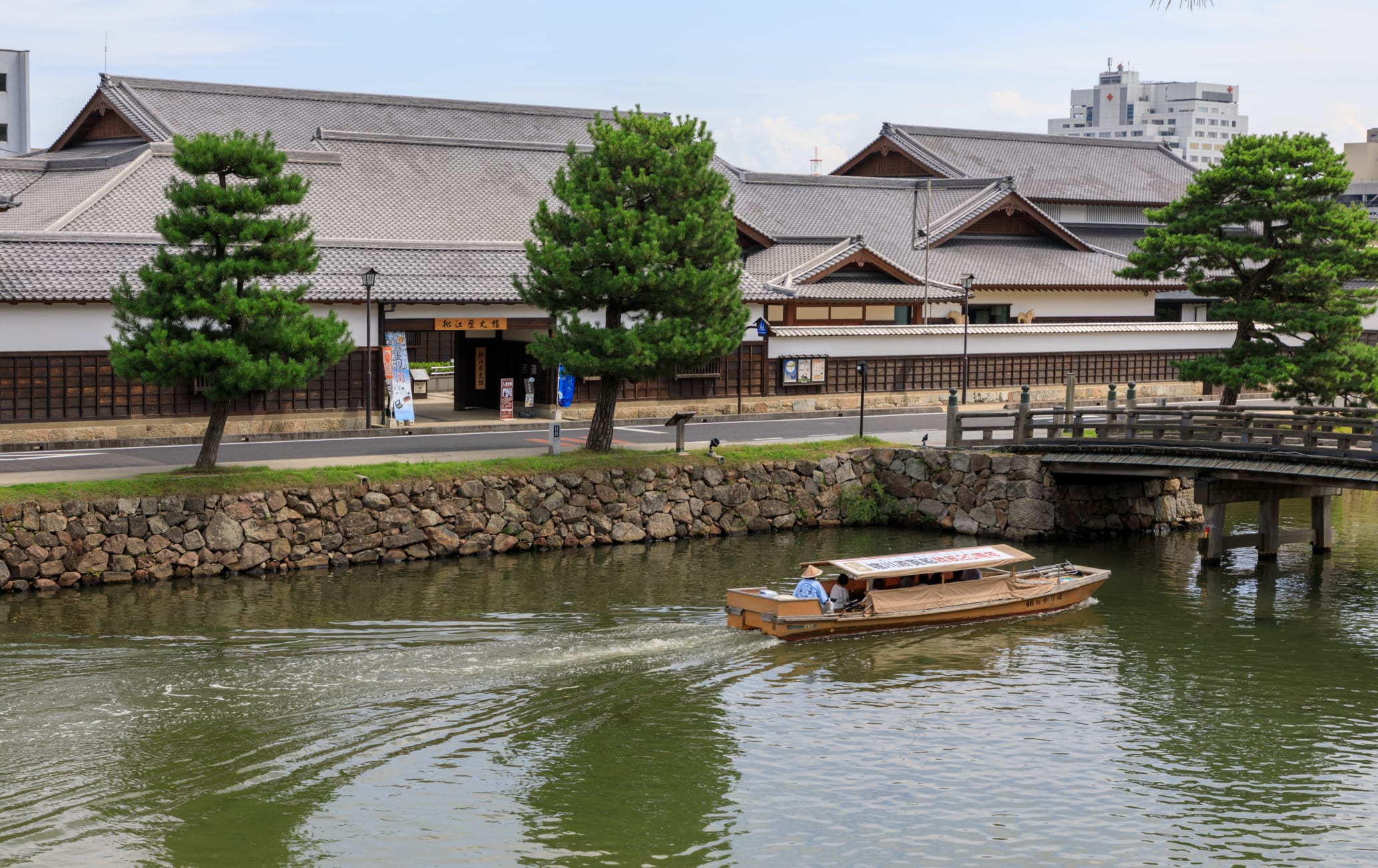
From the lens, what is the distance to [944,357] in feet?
169

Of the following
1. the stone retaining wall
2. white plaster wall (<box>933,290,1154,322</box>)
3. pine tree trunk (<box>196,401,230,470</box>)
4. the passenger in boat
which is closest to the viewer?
the passenger in boat

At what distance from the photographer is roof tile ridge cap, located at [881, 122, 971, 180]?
224 ft

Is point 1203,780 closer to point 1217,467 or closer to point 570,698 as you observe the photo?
point 570,698

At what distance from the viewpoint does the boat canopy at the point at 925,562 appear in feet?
84.4

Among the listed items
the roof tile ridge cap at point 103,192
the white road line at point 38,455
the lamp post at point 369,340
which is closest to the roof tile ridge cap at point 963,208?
the lamp post at point 369,340

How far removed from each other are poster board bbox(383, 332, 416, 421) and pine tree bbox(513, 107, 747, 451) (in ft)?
24.6

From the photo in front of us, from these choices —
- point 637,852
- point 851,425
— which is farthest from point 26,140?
point 637,852

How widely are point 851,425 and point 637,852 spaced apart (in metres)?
28.1

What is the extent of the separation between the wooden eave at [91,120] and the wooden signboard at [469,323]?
15.8 meters

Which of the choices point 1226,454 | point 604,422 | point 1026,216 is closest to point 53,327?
point 604,422

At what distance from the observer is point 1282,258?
37.8 m

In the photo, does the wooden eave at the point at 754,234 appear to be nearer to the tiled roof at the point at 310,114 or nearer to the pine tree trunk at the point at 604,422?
the tiled roof at the point at 310,114

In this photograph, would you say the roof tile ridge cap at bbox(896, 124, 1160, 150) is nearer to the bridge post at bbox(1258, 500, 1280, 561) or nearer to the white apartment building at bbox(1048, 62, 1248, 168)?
the bridge post at bbox(1258, 500, 1280, 561)

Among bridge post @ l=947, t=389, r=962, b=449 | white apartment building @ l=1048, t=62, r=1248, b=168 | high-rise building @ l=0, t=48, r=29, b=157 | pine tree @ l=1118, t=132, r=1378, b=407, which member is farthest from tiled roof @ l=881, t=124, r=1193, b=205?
white apartment building @ l=1048, t=62, r=1248, b=168
